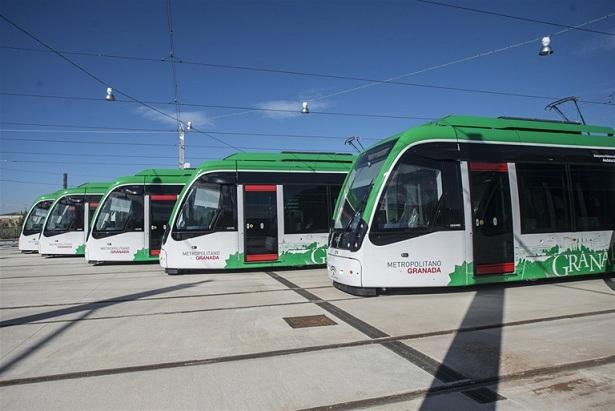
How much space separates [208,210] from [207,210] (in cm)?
3

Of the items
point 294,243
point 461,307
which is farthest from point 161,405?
point 294,243

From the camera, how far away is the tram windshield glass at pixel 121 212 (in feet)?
51.3

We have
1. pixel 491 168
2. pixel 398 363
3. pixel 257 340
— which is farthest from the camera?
pixel 491 168

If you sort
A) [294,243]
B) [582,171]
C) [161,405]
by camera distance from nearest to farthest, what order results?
1. [161,405]
2. [582,171]
3. [294,243]

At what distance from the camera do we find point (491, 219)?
889cm

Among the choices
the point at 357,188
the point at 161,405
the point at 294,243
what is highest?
the point at 357,188

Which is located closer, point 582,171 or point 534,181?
point 534,181

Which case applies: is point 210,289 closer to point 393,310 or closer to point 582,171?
point 393,310

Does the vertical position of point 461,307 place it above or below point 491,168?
below

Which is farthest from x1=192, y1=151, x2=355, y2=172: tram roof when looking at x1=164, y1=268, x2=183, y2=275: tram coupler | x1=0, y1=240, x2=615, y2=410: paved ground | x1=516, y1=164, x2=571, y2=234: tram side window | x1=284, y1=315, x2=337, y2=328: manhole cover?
x1=284, y1=315, x2=337, y2=328: manhole cover

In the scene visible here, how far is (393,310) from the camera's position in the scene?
743 cm

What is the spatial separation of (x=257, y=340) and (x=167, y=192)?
1126 cm

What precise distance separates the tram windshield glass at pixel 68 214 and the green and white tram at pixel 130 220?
15.8ft

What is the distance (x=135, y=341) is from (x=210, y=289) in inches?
165
